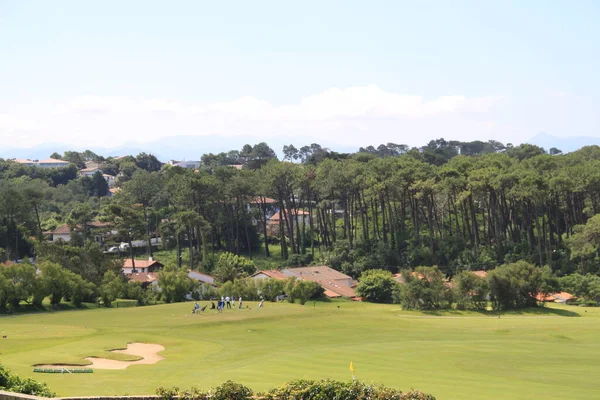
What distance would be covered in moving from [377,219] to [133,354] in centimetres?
Answer: 7335

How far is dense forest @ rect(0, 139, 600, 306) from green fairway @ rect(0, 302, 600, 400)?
64.0 ft

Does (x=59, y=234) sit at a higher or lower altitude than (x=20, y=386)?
higher

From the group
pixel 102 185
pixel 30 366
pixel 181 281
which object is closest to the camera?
pixel 30 366

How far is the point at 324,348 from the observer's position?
1784 inches

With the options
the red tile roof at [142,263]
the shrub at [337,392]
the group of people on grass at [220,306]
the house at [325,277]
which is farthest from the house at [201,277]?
the shrub at [337,392]

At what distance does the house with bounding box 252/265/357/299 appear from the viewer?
84.0 m

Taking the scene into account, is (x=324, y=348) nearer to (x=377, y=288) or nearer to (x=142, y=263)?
(x=377, y=288)

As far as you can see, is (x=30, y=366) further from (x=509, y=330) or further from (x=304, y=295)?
(x=304, y=295)

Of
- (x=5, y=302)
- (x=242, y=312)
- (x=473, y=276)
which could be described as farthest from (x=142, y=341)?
(x=473, y=276)

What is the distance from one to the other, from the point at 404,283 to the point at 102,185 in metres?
111

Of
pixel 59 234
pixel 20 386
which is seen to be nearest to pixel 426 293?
pixel 20 386

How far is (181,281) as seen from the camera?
7706cm

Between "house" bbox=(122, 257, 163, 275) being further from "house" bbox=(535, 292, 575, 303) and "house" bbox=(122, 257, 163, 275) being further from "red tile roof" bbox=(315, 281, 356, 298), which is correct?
"house" bbox=(535, 292, 575, 303)

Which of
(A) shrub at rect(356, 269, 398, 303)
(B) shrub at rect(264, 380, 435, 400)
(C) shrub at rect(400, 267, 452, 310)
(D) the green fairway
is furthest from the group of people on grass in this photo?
(B) shrub at rect(264, 380, 435, 400)
